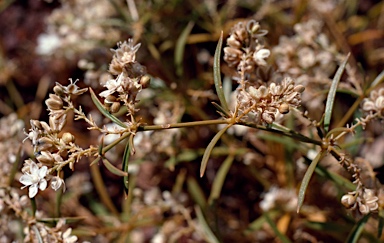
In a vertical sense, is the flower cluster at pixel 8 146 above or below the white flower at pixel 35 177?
below

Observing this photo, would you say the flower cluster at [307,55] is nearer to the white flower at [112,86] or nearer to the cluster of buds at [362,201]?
the cluster of buds at [362,201]

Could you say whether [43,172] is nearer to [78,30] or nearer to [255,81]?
[255,81]

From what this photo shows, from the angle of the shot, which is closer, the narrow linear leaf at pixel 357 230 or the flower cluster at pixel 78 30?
the narrow linear leaf at pixel 357 230

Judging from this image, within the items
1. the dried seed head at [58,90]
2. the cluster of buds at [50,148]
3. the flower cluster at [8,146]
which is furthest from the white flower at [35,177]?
the flower cluster at [8,146]

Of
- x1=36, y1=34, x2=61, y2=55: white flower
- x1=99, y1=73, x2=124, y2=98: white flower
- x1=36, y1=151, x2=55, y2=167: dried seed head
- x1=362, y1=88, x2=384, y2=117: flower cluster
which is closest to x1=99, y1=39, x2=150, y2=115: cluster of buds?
x1=99, y1=73, x2=124, y2=98: white flower

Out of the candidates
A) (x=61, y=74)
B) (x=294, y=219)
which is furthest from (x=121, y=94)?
(x=61, y=74)

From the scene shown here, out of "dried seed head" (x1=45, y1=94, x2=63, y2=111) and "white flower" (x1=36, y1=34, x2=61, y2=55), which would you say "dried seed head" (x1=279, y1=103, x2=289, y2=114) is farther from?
"white flower" (x1=36, y1=34, x2=61, y2=55)
